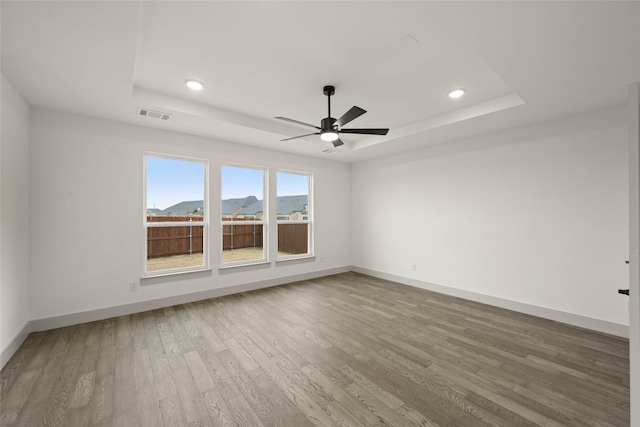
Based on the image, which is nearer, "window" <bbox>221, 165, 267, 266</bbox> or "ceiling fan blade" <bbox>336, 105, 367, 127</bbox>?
"ceiling fan blade" <bbox>336, 105, 367, 127</bbox>

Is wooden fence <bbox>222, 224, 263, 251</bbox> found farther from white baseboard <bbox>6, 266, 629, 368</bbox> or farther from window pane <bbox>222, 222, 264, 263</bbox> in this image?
white baseboard <bbox>6, 266, 629, 368</bbox>

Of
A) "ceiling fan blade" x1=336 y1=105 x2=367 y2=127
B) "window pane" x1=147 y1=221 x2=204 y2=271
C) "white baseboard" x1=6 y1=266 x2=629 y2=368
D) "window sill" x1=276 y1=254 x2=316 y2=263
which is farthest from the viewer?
"window sill" x1=276 y1=254 x2=316 y2=263

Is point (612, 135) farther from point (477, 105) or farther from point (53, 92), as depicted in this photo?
point (53, 92)

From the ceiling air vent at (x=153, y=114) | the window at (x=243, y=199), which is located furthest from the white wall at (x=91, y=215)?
the ceiling air vent at (x=153, y=114)

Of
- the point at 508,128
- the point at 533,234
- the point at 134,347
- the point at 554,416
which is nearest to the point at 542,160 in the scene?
the point at 508,128

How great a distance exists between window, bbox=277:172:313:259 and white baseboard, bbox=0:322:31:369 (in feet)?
11.6

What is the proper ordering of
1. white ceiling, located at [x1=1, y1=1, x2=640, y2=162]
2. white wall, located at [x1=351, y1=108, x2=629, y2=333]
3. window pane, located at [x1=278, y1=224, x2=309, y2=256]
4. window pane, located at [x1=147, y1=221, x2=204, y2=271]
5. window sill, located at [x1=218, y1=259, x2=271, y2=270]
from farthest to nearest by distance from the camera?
window pane, located at [x1=278, y1=224, x2=309, y2=256], window pane, located at [x1=147, y1=221, x2=204, y2=271], window sill, located at [x1=218, y1=259, x2=271, y2=270], white wall, located at [x1=351, y1=108, x2=629, y2=333], white ceiling, located at [x1=1, y1=1, x2=640, y2=162]

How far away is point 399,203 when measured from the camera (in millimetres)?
5535

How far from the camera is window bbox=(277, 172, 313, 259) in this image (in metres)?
5.55

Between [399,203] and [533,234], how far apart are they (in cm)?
229

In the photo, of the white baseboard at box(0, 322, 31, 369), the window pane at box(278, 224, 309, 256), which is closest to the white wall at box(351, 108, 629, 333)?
the window pane at box(278, 224, 309, 256)

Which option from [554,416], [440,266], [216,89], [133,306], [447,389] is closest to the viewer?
[554,416]

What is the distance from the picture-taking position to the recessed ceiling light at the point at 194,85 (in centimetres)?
293

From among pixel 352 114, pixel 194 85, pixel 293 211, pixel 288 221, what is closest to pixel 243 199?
pixel 288 221
